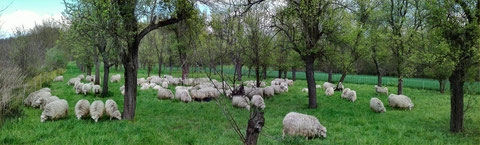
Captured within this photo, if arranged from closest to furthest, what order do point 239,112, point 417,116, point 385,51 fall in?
point 417,116 → point 239,112 → point 385,51

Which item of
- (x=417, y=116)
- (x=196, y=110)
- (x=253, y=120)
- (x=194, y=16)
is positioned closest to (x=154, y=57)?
(x=196, y=110)

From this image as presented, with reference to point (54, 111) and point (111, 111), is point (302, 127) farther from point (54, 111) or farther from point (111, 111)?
point (54, 111)

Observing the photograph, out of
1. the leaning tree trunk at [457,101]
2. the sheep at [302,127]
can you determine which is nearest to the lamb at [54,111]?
the sheep at [302,127]

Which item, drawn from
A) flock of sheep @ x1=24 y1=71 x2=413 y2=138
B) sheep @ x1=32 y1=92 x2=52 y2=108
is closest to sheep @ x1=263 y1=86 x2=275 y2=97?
flock of sheep @ x1=24 y1=71 x2=413 y2=138

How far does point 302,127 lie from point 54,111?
28.7 feet

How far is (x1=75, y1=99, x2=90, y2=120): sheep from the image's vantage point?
9.73m

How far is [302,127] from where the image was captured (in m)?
7.74

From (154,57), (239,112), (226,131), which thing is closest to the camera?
(226,131)

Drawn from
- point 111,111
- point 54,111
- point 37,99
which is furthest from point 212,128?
point 37,99

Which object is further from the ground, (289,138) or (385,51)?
(385,51)

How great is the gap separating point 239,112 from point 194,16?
5394 millimetres

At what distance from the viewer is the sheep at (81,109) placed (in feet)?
31.9

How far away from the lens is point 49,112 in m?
9.35

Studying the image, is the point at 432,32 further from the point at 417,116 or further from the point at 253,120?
the point at 253,120
